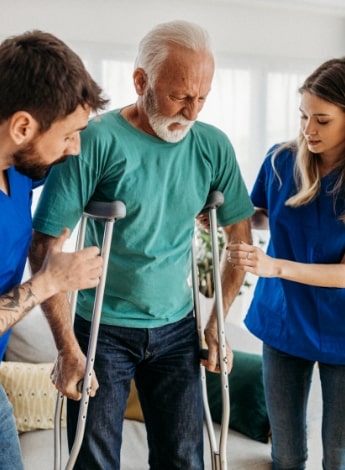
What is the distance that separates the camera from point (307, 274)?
1.86 m

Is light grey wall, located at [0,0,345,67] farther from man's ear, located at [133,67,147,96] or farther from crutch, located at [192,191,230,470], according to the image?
crutch, located at [192,191,230,470]

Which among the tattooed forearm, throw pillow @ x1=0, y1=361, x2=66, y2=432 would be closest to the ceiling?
throw pillow @ x1=0, y1=361, x2=66, y2=432

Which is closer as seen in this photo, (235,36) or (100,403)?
(100,403)

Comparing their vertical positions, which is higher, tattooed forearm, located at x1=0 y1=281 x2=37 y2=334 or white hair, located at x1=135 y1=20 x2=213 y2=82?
white hair, located at x1=135 y1=20 x2=213 y2=82

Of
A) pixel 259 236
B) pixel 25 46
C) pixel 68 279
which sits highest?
pixel 25 46

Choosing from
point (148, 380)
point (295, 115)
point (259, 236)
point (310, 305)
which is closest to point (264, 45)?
point (295, 115)

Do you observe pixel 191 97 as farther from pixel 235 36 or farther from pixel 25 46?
pixel 235 36

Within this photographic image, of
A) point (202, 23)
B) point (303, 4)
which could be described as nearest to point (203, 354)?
point (202, 23)

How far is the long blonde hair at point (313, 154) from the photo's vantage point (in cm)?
185

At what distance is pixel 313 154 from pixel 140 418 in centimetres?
161

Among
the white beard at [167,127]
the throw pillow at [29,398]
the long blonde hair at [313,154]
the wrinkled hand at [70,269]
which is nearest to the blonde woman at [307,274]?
the long blonde hair at [313,154]

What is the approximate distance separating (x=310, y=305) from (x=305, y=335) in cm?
10

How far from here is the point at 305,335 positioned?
198 centimetres

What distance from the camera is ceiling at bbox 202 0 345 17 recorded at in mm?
4609
